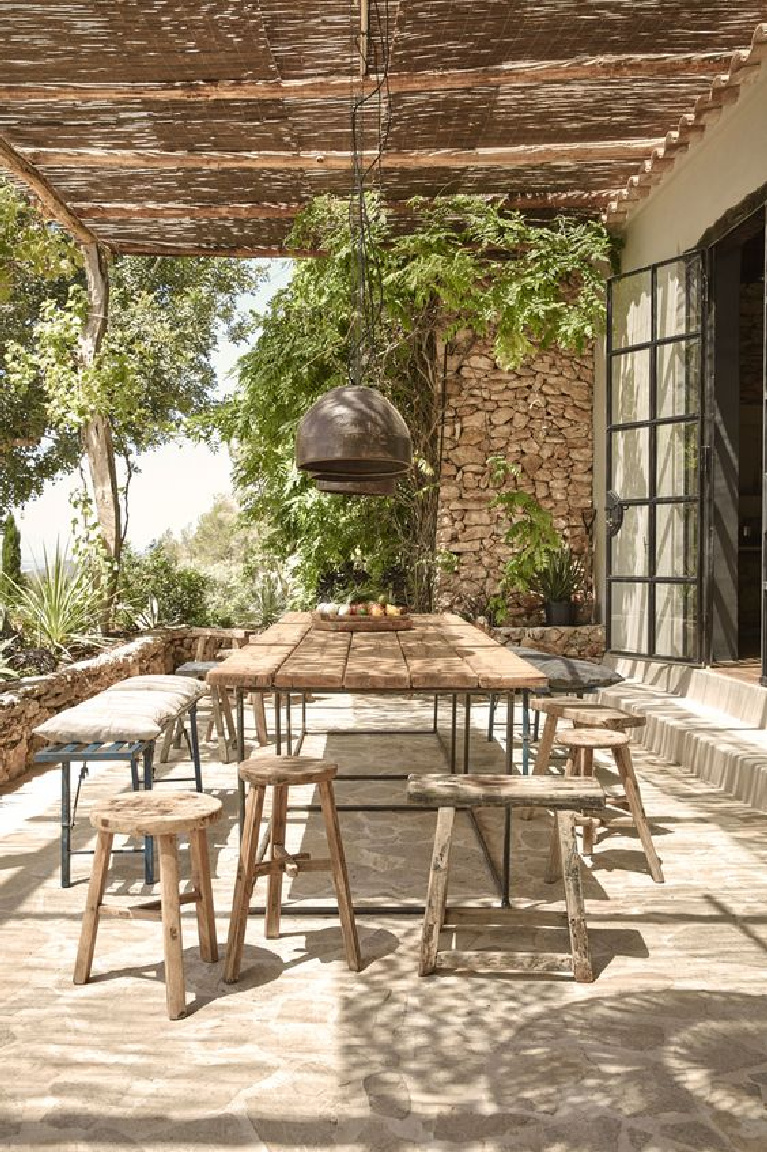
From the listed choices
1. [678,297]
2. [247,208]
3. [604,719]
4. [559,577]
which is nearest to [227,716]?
[604,719]

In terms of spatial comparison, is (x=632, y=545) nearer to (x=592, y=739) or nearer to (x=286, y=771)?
(x=592, y=739)

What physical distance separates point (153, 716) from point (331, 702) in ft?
15.2

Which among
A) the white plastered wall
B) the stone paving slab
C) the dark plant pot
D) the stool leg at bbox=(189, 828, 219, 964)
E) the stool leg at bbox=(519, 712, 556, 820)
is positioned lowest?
the stone paving slab

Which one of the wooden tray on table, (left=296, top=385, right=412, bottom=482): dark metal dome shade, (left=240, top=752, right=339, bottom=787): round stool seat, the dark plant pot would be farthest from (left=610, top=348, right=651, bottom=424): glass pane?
(left=240, top=752, right=339, bottom=787): round stool seat

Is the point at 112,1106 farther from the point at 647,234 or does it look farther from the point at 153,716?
the point at 647,234

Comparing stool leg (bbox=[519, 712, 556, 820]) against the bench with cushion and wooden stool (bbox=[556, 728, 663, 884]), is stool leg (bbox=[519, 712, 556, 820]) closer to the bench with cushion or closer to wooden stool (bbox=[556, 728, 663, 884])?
wooden stool (bbox=[556, 728, 663, 884])

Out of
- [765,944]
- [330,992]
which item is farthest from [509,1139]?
[765,944]

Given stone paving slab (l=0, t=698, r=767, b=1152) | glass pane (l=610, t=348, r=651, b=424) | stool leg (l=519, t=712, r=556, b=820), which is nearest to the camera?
stone paving slab (l=0, t=698, r=767, b=1152)

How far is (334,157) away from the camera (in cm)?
698

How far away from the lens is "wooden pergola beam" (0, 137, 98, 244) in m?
6.65

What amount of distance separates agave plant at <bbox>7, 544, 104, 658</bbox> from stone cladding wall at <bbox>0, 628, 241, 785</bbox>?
244mm

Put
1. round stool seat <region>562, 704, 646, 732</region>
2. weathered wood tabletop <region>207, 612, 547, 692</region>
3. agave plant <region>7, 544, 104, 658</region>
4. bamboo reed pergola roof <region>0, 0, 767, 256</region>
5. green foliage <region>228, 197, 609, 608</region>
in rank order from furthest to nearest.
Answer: green foliage <region>228, 197, 609, 608</region> → agave plant <region>7, 544, 104, 658</region> → bamboo reed pergola roof <region>0, 0, 767, 256</region> → round stool seat <region>562, 704, 646, 732</region> → weathered wood tabletop <region>207, 612, 547, 692</region>

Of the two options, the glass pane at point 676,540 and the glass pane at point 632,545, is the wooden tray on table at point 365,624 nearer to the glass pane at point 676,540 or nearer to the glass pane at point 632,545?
the glass pane at point 676,540

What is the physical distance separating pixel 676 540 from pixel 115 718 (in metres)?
4.36
